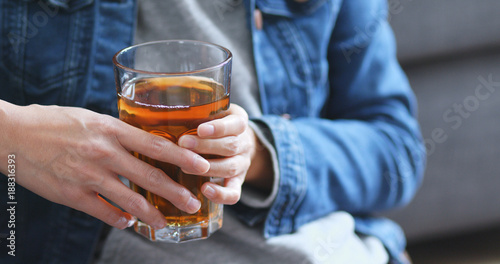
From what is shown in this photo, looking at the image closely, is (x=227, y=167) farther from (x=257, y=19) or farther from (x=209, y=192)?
(x=257, y=19)

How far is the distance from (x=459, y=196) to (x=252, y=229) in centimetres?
93

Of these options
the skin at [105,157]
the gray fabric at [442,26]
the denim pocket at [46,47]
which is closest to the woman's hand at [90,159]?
the skin at [105,157]

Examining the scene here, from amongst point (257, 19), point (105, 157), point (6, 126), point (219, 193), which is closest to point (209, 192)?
point (219, 193)

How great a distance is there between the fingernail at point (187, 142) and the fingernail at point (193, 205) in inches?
2.6

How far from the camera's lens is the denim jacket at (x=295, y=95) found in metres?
0.69

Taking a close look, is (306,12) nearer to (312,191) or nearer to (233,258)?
(312,191)

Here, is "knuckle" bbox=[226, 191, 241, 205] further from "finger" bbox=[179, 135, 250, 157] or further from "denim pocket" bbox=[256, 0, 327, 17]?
"denim pocket" bbox=[256, 0, 327, 17]

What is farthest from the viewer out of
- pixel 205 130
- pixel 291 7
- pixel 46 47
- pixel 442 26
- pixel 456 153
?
pixel 456 153

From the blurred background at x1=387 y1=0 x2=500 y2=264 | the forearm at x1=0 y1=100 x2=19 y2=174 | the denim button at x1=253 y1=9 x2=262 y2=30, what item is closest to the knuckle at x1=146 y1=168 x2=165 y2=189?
the forearm at x1=0 y1=100 x2=19 y2=174

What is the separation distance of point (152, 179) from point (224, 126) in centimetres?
10

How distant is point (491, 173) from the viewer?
1.45 meters

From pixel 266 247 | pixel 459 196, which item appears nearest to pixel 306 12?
pixel 266 247

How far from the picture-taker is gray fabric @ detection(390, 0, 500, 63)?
126 centimetres

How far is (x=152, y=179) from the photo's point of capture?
0.53 meters
